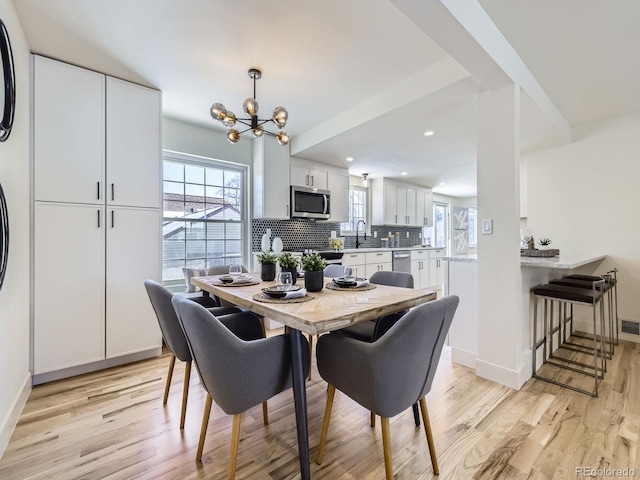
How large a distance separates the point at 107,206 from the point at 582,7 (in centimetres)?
357

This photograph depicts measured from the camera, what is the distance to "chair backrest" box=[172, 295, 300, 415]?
113cm

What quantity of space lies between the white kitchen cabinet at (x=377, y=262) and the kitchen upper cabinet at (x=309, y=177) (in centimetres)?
135

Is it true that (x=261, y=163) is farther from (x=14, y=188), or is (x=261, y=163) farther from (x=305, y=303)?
(x=305, y=303)

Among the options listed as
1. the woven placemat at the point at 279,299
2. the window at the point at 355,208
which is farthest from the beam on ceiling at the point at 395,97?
the window at the point at 355,208

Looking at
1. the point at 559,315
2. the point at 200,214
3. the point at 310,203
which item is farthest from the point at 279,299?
the point at 310,203

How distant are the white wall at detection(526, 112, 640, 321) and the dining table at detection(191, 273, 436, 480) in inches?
115

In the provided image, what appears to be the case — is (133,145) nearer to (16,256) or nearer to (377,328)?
(16,256)

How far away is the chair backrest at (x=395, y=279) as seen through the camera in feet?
7.26

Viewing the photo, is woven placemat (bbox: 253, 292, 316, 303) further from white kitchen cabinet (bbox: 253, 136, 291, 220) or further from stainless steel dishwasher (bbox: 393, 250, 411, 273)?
stainless steel dishwasher (bbox: 393, 250, 411, 273)

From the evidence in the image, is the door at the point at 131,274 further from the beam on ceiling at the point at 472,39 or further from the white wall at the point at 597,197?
the white wall at the point at 597,197

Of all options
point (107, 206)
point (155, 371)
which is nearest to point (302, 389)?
point (155, 371)

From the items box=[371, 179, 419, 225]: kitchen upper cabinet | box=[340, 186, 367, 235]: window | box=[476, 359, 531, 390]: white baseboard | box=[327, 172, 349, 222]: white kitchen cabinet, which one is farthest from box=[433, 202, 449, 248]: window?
box=[476, 359, 531, 390]: white baseboard

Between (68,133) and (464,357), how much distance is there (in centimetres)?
372

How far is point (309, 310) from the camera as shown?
1.29 meters
